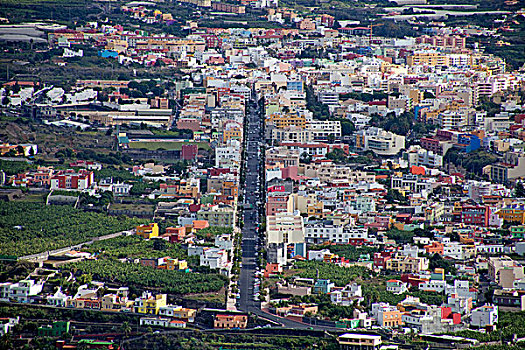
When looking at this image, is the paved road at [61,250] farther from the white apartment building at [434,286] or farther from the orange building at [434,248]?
the white apartment building at [434,286]

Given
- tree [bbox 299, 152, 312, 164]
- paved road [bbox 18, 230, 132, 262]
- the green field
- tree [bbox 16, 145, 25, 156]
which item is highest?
tree [bbox 299, 152, 312, 164]

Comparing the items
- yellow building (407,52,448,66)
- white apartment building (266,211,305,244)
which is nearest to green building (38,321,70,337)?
white apartment building (266,211,305,244)

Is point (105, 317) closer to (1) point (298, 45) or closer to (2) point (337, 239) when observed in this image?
(2) point (337, 239)

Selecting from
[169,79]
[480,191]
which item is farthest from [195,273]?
[169,79]

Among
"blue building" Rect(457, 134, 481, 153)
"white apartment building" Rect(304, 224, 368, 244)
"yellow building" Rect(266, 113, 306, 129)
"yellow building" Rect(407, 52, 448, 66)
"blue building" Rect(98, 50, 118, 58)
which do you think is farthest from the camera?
"yellow building" Rect(407, 52, 448, 66)

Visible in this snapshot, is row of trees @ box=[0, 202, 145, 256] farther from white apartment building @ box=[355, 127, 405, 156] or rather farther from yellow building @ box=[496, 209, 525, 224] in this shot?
white apartment building @ box=[355, 127, 405, 156]

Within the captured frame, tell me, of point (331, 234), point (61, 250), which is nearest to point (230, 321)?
point (61, 250)
